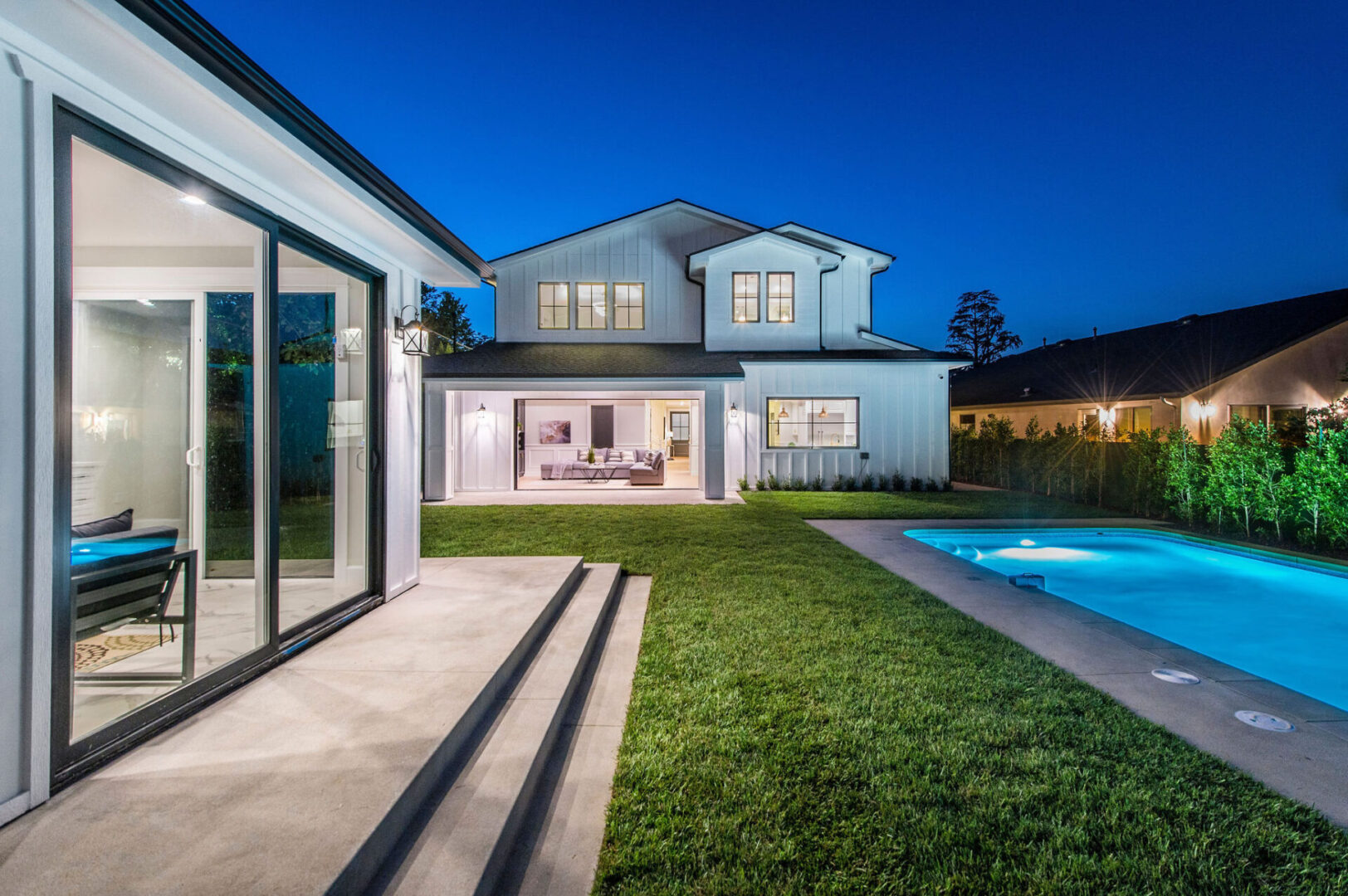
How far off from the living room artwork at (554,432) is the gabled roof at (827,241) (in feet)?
27.4

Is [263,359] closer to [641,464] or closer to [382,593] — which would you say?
[382,593]

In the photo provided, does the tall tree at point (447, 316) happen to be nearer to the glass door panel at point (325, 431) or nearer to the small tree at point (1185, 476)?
the glass door panel at point (325, 431)

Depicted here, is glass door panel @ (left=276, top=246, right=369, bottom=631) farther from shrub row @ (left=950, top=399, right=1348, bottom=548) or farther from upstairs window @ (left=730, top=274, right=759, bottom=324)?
upstairs window @ (left=730, top=274, right=759, bottom=324)

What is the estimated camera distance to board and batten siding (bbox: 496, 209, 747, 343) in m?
14.5

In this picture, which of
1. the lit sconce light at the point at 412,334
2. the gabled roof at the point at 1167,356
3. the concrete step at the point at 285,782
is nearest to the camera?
the concrete step at the point at 285,782

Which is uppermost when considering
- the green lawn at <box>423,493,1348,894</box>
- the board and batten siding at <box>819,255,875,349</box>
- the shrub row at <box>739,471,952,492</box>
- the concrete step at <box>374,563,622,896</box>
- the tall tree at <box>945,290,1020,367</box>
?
the tall tree at <box>945,290,1020,367</box>

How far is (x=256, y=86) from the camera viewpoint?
89.2 inches

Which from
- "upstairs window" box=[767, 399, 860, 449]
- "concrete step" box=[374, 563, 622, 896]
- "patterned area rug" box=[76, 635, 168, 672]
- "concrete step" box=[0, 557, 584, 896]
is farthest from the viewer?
"upstairs window" box=[767, 399, 860, 449]

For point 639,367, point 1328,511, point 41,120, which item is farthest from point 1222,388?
point 41,120

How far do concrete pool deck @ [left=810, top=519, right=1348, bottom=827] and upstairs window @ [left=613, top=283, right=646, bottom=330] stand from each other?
9.97 metres

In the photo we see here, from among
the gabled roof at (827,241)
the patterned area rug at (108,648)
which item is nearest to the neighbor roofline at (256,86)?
the patterned area rug at (108,648)

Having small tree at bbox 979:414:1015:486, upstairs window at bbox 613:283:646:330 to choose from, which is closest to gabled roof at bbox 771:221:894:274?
upstairs window at bbox 613:283:646:330

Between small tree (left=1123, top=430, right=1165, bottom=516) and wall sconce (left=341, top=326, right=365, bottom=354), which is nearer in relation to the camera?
wall sconce (left=341, top=326, right=365, bottom=354)

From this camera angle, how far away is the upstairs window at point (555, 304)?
1453 centimetres
